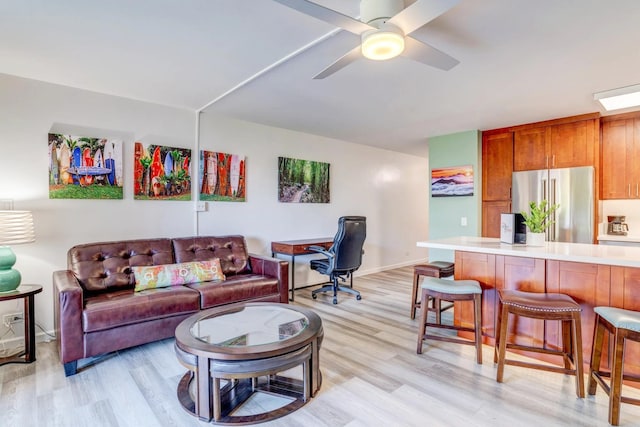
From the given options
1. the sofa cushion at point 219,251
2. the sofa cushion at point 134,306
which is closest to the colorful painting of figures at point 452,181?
the sofa cushion at point 219,251

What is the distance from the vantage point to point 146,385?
2.20 metres

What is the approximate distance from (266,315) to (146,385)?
906 millimetres

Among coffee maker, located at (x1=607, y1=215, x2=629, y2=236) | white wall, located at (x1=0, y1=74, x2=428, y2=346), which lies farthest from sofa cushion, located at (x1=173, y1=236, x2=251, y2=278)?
coffee maker, located at (x1=607, y1=215, x2=629, y2=236)

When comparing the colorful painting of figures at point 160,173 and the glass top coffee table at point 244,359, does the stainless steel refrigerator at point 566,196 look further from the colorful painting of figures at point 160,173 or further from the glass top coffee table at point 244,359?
the colorful painting of figures at point 160,173

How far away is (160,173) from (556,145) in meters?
4.83

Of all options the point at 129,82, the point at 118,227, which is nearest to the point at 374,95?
the point at 129,82

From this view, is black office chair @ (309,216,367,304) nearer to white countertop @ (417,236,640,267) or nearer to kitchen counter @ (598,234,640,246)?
white countertop @ (417,236,640,267)

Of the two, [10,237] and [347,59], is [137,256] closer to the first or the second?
[10,237]

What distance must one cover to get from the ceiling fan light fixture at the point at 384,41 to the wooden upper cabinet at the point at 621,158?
149 inches

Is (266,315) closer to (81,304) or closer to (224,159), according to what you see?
(81,304)

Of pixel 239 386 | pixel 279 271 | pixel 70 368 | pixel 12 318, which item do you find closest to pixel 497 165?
A: pixel 279 271

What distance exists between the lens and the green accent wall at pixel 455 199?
4.66 m

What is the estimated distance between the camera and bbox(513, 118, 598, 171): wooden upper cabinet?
155 inches

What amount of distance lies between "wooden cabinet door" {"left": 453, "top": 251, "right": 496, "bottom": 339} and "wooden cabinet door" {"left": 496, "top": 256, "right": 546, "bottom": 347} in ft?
0.20
